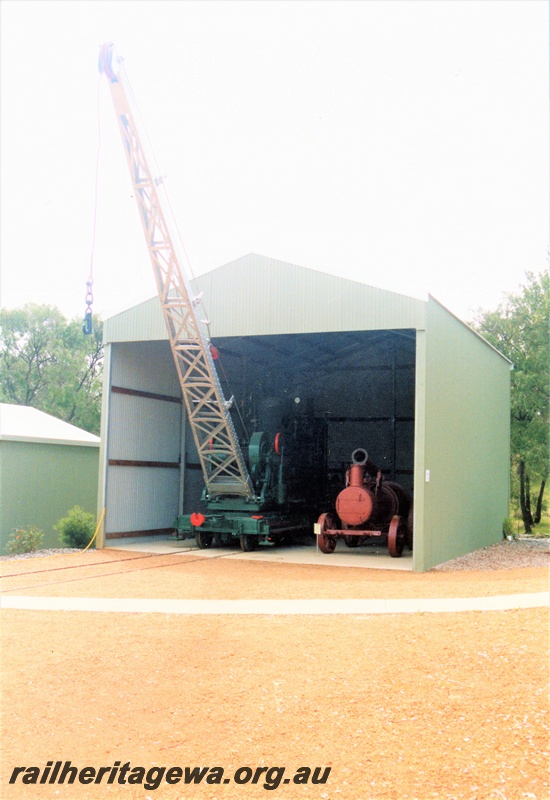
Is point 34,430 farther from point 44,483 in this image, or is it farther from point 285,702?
point 285,702

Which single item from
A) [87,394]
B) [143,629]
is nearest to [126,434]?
[143,629]

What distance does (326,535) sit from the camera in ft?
53.4

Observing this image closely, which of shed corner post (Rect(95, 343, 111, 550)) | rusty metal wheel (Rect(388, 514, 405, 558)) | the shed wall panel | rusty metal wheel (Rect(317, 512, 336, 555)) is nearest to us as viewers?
rusty metal wheel (Rect(388, 514, 405, 558))

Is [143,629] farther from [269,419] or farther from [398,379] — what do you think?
[398,379]

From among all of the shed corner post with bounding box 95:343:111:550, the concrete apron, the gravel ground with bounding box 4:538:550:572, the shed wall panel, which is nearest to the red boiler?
the concrete apron

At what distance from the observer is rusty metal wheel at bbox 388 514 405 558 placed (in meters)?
15.5

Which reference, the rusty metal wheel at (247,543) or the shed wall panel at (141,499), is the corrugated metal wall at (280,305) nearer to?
the shed wall panel at (141,499)

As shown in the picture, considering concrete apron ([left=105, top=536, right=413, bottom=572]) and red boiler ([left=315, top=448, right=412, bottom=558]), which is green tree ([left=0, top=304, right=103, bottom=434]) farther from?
red boiler ([left=315, top=448, right=412, bottom=558])

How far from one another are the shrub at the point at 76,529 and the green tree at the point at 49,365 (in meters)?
26.1

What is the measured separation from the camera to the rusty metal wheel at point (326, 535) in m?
16.1

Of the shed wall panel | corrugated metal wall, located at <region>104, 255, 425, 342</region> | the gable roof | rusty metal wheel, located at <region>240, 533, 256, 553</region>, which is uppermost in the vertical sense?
corrugated metal wall, located at <region>104, 255, 425, 342</region>

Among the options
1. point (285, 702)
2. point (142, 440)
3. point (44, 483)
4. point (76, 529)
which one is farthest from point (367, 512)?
point (285, 702)

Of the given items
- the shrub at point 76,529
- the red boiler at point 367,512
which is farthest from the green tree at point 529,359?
the shrub at point 76,529

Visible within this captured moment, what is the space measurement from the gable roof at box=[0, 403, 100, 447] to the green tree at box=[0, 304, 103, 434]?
814 inches
